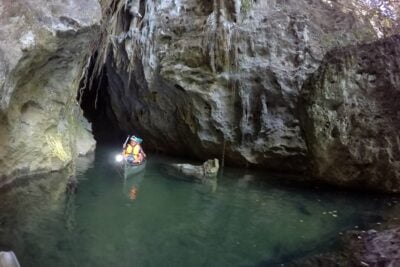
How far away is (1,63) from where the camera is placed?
20.3ft

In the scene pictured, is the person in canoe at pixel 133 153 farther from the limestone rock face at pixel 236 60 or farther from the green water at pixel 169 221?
the limestone rock face at pixel 236 60

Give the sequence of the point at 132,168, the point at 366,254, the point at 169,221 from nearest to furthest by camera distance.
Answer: the point at 366,254, the point at 169,221, the point at 132,168

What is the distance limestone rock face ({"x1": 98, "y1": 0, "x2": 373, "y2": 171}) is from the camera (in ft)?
43.9

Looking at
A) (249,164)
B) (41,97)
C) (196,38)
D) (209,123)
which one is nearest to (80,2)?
(41,97)

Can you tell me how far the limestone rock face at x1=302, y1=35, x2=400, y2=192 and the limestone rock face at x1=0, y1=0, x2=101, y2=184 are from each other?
5.63 meters

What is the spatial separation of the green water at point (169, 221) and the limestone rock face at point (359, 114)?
2.26ft

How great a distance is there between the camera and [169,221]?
776 cm

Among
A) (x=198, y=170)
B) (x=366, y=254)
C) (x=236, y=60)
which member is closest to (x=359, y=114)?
(x=198, y=170)

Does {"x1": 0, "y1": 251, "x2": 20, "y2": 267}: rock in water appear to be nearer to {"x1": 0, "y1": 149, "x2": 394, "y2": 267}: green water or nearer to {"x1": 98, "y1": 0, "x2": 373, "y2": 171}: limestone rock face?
{"x1": 0, "y1": 149, "x2": 394, "y2": 267}: green water

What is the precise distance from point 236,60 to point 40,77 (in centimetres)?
667

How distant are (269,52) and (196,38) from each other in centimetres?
244

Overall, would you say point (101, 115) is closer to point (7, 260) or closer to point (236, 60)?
point (236, 60)

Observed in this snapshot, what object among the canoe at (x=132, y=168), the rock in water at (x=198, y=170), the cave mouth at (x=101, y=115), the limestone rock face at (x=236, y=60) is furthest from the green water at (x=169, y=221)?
the cave mouth at (x=101, y=115)

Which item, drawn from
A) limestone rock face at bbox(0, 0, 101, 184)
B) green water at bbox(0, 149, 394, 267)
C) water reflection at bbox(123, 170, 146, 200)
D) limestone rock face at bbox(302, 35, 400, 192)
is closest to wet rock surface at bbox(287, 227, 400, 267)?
green water at bbox(0, 149, 394, 267)
